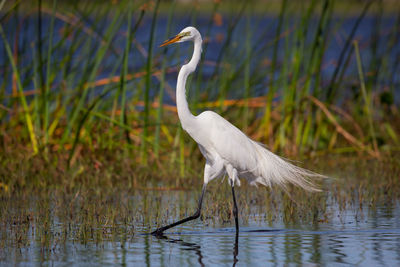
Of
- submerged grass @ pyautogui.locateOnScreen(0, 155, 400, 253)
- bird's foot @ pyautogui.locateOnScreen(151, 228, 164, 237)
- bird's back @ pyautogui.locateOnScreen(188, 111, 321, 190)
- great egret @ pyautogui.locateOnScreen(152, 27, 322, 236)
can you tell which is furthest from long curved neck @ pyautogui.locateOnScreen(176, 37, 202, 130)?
bird's foot @ pyautogui.locateOnScreen(151, 228, 164, 237)

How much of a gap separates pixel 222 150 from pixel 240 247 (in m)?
1.20

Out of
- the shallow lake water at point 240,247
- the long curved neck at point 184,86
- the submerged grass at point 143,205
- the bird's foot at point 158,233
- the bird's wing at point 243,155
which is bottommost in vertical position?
the shallow lake water at point 240,247

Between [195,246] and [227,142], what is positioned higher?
[227,142]

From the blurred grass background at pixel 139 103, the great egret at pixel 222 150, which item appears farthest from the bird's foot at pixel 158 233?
the blurred grass background at pixel 139 103

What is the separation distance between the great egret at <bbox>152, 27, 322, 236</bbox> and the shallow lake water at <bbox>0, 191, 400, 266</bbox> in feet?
1.58

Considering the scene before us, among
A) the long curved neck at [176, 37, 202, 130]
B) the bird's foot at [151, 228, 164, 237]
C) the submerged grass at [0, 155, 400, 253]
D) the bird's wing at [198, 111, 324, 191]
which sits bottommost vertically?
the bird's foot at [151, 228, 164, 237]

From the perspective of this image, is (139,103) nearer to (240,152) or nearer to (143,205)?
(143,205)

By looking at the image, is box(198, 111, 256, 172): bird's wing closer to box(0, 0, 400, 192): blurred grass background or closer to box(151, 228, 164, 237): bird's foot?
box(151, 228, 164, 237): bird's foot

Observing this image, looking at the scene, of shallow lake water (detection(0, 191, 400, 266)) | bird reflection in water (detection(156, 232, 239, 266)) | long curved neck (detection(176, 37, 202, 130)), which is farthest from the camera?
long curved neck (detection(176, 37, 202, 130))

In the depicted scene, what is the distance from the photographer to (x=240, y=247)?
439 cm

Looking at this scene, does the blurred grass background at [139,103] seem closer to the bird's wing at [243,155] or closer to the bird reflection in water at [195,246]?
the bird's wing at [243,155]

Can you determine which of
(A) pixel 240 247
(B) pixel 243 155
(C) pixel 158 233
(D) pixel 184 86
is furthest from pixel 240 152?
(A) pixel 240 247

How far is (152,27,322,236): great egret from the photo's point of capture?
5309 millimetres

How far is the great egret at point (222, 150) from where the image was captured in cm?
531
